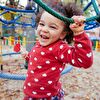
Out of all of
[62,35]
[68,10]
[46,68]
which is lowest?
[46,68]

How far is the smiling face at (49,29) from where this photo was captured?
115 cm

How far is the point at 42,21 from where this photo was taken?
3.85 ft

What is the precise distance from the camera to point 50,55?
120cm

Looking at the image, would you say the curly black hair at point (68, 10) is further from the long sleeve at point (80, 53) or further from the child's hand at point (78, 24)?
the child's hand at point (78, 24)

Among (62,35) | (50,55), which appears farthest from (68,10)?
(50,55)

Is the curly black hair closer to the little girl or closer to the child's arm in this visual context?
the little girl

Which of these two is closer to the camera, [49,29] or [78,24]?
[78,24]

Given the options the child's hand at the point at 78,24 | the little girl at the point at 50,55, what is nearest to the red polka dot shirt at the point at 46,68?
the little girl at the point at 50,55

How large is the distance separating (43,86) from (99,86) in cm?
189

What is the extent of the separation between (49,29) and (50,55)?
0.43 feet

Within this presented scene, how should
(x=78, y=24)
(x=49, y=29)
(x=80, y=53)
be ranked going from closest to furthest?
(x=78, y=24), (x=80, y=53), (x=49, y=29)

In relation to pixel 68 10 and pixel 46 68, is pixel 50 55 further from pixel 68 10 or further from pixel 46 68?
pixel 68 10

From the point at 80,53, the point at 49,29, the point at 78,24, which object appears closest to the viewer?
the point at 78,24

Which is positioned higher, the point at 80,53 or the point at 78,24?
the point at 78,24
